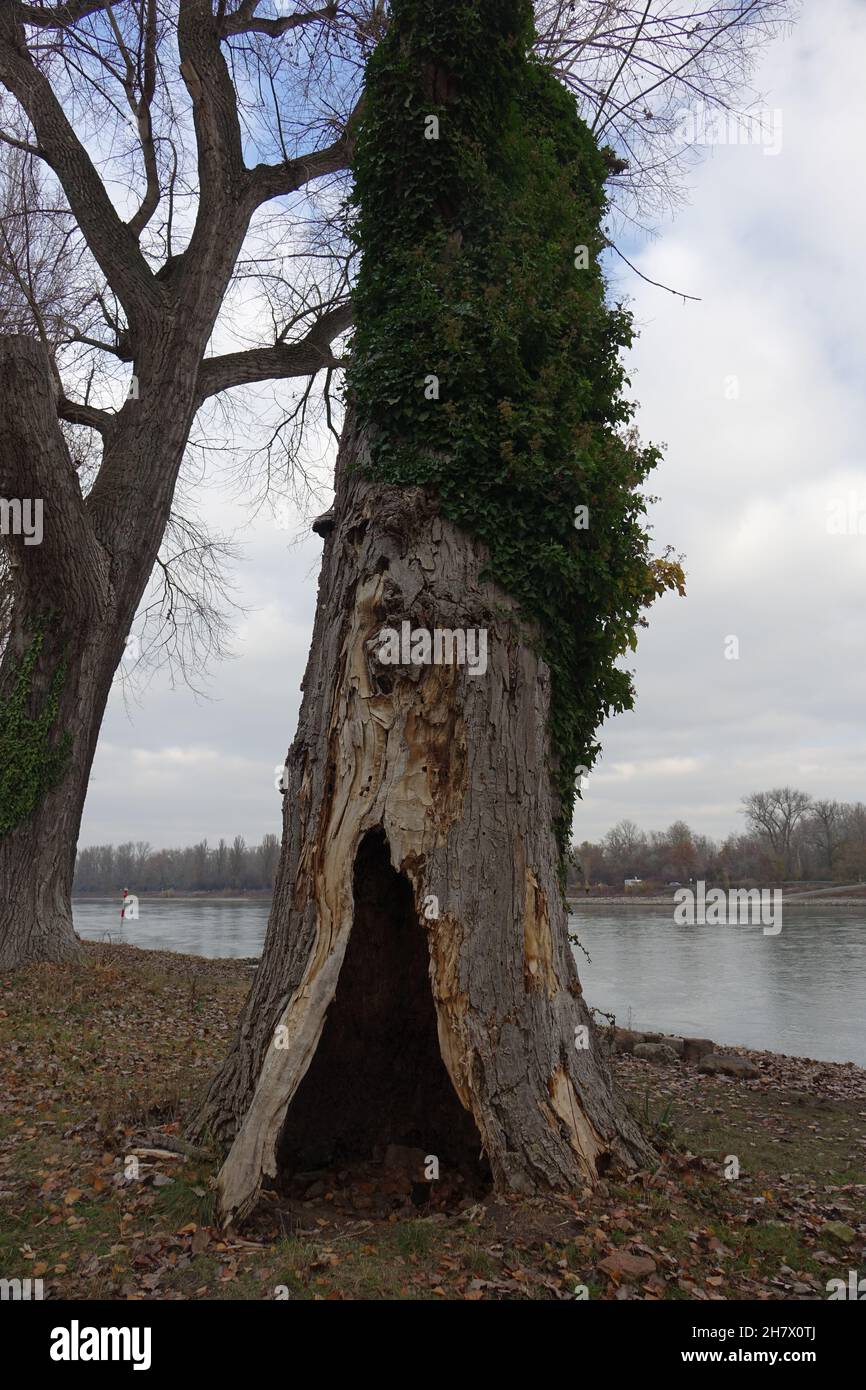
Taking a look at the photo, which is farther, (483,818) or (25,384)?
(25,384)

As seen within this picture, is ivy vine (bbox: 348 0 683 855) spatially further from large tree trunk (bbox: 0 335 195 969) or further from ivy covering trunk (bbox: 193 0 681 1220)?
large tree trunk (bbox: 0 335 195 969)

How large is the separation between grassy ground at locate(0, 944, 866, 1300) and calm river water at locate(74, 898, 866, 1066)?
693 centimetres

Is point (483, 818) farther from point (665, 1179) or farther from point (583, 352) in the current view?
point (583, 352)

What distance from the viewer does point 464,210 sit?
6266 millimetres

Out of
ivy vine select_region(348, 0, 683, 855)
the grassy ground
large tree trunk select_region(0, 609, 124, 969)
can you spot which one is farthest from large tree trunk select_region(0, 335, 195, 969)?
ivy vine select_region(348, 0, 683, 855)

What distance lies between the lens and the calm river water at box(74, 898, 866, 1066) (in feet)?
44.9

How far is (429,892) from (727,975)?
17.0 m

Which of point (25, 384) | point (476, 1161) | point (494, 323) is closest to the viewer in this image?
point (476, 1161)

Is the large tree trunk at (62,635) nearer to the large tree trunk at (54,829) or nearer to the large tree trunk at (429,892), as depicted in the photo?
the large tree trunk at (54,829)

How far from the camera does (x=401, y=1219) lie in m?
4.70

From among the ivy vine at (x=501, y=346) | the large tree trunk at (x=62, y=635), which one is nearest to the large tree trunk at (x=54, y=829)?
the large tree trunk at (x=62, y=635)

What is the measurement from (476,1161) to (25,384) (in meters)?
8.21
